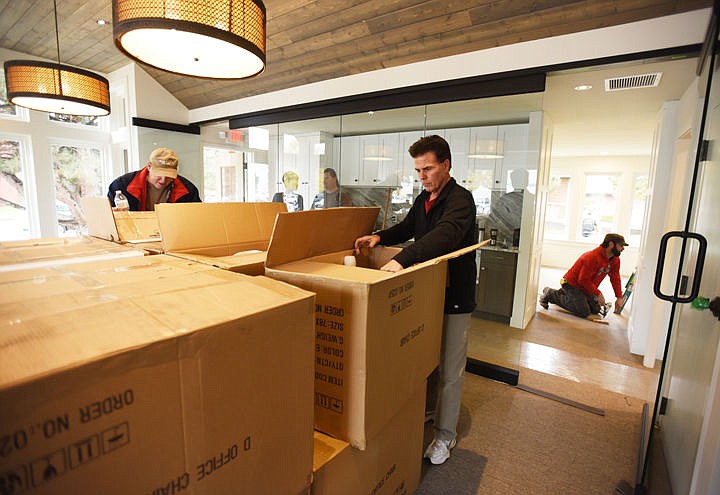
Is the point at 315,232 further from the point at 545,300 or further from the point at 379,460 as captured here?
the point at 545,300

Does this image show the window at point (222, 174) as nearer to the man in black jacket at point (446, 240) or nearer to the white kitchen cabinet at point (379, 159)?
the white kitchen cabinet at point (379, 159)

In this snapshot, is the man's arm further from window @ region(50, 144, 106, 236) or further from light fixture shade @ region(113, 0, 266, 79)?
window @ region(50, 144, 106, 236)

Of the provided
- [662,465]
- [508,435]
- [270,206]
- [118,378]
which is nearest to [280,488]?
[118,378]

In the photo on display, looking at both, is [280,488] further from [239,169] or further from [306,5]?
[239,169]

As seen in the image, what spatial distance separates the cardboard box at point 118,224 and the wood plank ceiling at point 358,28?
7.56 ft

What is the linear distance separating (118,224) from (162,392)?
4.96 ft

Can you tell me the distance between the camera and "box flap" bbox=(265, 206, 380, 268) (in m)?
1.13

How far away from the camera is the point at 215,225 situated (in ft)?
4.81

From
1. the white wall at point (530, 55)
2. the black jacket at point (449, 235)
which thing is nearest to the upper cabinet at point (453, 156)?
the white wall at point (530, 55)

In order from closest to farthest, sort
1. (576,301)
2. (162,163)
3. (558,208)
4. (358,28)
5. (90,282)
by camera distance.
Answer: (90,282)
(162,163)
(358,28)
(576,301)
(558,208)

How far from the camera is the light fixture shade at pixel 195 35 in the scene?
1206mm

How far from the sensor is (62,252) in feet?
4.03

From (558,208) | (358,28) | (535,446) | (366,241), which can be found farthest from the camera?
(558,208)

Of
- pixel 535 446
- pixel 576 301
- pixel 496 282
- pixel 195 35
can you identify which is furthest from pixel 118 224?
pixel 576 301
